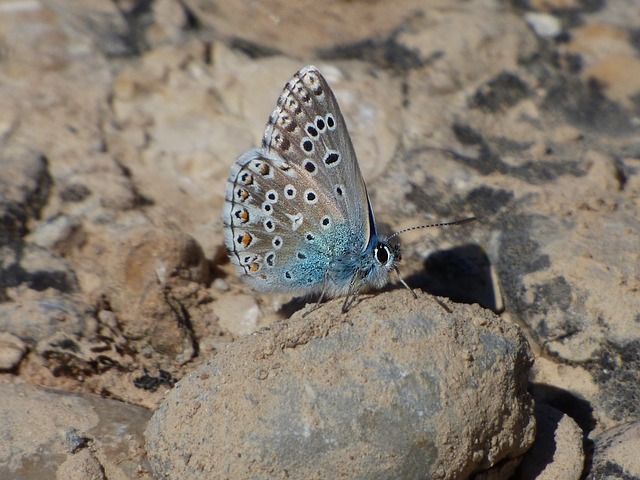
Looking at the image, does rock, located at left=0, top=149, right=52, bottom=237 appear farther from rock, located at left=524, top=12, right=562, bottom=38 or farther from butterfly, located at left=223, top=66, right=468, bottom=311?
rock, located at left=524, top=12, right=562, bottom=38

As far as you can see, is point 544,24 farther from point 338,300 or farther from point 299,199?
point 338,300

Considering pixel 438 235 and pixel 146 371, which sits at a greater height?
pixel 438 235

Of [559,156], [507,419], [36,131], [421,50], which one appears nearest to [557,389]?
[507,419]

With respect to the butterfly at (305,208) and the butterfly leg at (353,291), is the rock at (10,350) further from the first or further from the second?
the butterfly leg at (353,291)

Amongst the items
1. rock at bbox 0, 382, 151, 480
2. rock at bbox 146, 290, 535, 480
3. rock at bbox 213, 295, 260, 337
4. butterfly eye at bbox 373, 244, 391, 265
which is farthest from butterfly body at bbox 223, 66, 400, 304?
rock at bbox 0, 382, 151, 480

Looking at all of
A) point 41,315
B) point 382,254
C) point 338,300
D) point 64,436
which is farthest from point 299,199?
point 64,436

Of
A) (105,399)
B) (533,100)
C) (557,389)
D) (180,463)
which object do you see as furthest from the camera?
(533,100)

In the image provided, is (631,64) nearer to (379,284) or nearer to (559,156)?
(559,156)
